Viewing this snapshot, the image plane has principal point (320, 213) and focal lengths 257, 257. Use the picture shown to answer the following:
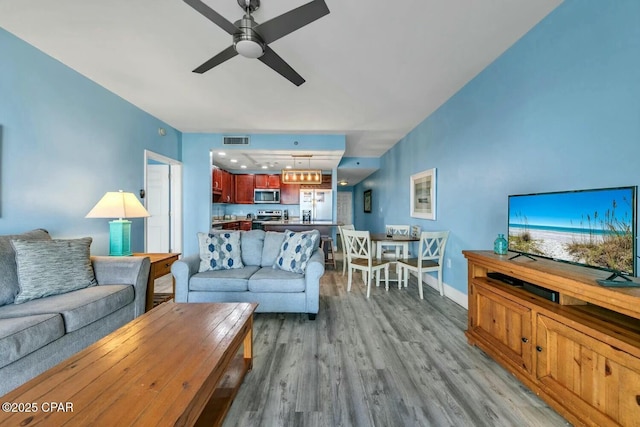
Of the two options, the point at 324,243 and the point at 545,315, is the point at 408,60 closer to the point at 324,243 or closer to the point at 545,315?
the point at 545,315

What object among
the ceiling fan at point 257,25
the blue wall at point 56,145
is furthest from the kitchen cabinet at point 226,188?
the ceiling fan at point 257,25

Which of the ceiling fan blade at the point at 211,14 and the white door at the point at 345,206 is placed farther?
the white door at the point at 345,206

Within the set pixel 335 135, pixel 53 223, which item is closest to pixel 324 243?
pixel 335 135

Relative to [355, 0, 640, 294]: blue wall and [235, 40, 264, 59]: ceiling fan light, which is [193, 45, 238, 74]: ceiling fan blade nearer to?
[235, 40, 264, 59]: ceiling fan light

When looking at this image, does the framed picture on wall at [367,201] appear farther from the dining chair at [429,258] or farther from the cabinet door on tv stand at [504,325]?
the cabinet door on tv stand at [504,325]

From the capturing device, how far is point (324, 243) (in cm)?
532

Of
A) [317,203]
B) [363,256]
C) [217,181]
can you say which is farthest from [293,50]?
[317,203]

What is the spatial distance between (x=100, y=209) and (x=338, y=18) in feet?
9.40

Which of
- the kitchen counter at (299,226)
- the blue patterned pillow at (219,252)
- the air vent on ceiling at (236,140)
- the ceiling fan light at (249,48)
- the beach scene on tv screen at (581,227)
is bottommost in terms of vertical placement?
the blue patterned pillow at (219,252)

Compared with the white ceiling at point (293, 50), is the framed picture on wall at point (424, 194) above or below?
below

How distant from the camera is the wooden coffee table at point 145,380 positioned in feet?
2.81

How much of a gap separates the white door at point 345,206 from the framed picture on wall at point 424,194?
6.08m

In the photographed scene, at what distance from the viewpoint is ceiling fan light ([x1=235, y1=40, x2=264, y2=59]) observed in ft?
5.69

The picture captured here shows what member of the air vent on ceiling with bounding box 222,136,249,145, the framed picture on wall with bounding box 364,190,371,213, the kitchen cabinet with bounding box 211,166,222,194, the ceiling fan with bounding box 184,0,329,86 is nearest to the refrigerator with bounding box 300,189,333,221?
the framed picture on wall with bounding box 364,190,371,213
